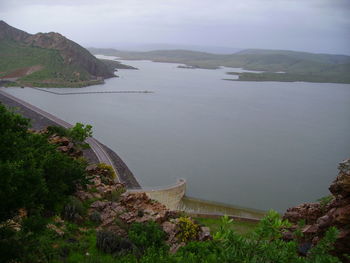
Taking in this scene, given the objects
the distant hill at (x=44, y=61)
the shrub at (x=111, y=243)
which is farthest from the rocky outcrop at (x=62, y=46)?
the shrub at (x=111, y=243)

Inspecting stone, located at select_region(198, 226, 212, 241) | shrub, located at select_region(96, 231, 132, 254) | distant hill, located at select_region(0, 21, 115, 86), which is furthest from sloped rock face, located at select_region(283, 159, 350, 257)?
distant hill, located at select_region(0, 21, 115, 86)

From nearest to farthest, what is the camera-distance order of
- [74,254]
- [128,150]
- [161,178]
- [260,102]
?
[74,254] < [161,178] < [128,150] < [260,102]

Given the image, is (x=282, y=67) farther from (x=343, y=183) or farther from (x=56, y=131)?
(x=343, y=183)

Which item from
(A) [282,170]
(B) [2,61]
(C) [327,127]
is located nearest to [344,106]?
(C) [327,127]

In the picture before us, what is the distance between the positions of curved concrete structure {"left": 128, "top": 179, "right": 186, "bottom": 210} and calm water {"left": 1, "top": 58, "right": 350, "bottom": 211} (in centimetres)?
135

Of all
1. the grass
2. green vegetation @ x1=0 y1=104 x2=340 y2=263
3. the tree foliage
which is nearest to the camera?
green vegetation @ x1=0 y1=104 x2=340 y2=263

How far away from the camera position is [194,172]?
23078 millimetres

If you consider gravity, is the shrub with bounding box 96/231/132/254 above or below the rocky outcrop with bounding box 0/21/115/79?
below

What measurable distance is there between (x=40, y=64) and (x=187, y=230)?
222 feet

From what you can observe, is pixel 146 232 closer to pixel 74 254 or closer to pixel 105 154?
pixel 74 254

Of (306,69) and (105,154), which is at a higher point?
(306,69)

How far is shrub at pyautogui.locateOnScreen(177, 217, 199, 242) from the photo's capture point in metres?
9.84

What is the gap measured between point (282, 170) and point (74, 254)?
19.0m

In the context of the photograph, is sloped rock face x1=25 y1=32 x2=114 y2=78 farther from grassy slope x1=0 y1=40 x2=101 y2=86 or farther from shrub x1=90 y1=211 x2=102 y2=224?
shrub x1=90 y1=211 x2=102 y2=224
